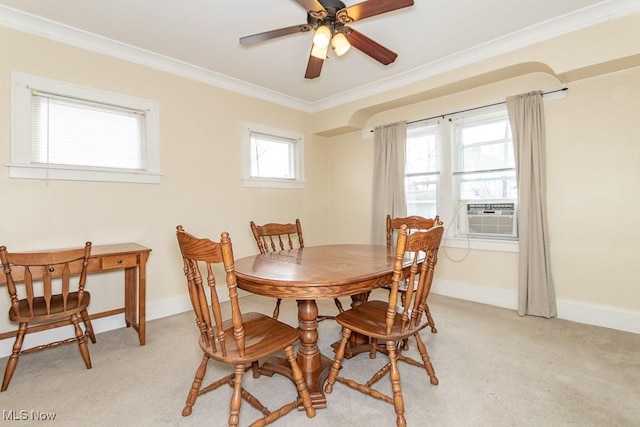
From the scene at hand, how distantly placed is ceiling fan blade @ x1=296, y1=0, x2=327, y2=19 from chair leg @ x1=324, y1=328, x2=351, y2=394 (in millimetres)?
1880

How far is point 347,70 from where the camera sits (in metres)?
3.39

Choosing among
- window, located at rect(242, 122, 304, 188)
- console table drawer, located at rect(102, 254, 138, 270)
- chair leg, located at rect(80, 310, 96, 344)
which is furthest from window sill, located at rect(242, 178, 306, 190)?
chair leg, located at rect(80, 310, 96, 344)

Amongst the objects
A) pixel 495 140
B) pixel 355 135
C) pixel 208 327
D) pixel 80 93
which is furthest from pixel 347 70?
pixel 208 327

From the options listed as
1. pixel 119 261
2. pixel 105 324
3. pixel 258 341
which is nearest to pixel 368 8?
pixel 258 341

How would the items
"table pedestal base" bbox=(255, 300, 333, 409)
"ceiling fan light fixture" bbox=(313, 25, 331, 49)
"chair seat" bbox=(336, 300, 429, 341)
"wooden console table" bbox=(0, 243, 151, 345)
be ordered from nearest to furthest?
"chair seat" bbox=(336, 300, 429, 341)
"table pedestal base" bbox=(255, 300, 333, 409)
"ceiling fan light fixture" bbox=(313, 25, 331, 49)
"wooden console table" bbox=(0, 243, 151, 345)

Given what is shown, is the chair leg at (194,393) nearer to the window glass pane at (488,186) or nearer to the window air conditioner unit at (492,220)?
the window air conditioner unit at (492,220)

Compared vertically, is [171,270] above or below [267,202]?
below

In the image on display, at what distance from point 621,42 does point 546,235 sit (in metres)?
1.62

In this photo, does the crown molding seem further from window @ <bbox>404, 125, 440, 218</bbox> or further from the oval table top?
the oval table top

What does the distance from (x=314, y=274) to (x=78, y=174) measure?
2.37 metres

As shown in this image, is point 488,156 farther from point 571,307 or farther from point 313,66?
point 313,66

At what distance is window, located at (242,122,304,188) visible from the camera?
12.7 ft

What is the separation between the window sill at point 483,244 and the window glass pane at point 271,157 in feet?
7.56

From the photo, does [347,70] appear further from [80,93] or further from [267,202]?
[80,93]
